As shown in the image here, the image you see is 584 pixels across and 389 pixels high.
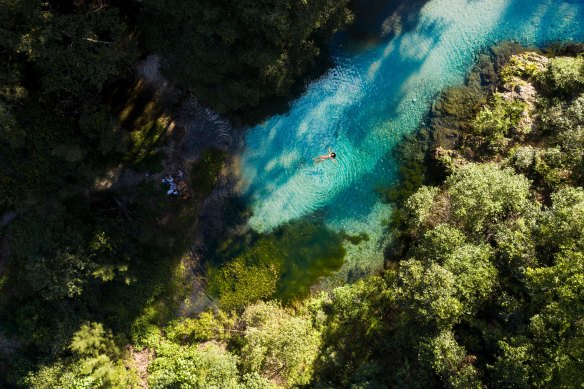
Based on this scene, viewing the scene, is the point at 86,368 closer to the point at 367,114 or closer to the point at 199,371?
the point at 199,371

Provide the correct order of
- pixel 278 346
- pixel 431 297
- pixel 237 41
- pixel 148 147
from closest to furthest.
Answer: pixel 431 297 → pixel 237 41 → pixel 278 346 → pixel 148 147

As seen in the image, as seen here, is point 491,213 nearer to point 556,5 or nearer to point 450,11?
point 450,11

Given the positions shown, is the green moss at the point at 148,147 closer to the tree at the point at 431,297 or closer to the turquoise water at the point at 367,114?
the turquoise water at the point at 367,114

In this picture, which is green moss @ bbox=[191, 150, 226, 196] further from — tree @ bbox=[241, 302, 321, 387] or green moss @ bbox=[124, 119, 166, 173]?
tree @ bbox=[241, 302, 321, 387]

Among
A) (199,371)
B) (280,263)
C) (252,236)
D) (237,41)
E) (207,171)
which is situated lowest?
(199,371)

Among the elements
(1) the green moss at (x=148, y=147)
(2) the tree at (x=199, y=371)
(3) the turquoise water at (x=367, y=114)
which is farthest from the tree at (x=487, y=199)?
(1) the green moss at (x=148, y=147)

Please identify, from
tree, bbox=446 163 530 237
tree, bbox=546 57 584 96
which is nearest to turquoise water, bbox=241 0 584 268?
tree, bbox=546 57 584 96

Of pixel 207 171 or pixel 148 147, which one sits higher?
pixel 148 147

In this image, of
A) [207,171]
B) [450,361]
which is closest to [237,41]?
[207,171]
